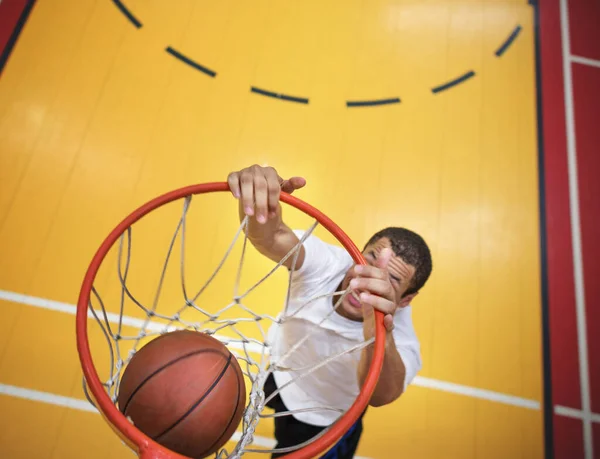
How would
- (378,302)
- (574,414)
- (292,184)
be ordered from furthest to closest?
(574,414)
(292,184)
(378,302)

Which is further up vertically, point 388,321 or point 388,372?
point 388,321

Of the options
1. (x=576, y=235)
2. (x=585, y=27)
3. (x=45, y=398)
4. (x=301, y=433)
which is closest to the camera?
(x=301, y=433)

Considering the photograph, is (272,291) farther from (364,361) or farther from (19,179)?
(19,179)

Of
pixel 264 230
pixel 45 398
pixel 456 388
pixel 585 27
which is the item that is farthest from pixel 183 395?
pixel 585 27

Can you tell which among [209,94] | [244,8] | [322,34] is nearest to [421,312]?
[209,94]

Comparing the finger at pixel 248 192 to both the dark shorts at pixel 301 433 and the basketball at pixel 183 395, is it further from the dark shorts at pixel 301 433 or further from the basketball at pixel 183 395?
the dark shorts at pixel 301 433

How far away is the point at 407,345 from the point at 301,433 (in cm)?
53

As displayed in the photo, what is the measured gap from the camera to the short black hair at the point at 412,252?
5.13 feet

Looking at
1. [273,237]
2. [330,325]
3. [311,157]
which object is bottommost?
[330,325]

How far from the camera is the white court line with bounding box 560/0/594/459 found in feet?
7.55

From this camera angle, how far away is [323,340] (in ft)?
5.17

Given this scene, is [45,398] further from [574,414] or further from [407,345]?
[574,414]

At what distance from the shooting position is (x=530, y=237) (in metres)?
2.76

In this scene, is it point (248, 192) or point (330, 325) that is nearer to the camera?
point (248, 192)
